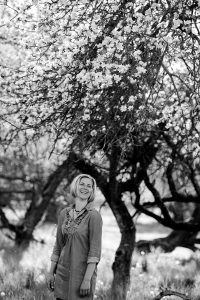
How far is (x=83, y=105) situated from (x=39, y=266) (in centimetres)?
407

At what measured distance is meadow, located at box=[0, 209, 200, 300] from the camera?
21.9ft

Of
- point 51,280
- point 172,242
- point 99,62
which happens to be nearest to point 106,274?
point 172,242

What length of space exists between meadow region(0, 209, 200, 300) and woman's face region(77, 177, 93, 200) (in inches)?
83.3

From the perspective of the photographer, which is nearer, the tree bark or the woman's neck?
the woman's neck

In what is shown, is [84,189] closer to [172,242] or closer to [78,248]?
[78,248]

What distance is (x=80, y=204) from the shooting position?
14.0 feet

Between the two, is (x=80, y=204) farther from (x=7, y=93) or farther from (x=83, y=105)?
(x=7, y=93)

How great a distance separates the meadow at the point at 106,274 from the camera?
6672 millimetres

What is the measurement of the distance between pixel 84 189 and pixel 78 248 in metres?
0.48

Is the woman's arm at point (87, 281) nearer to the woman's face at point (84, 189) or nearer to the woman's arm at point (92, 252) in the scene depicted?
the woman's arm at point (92, 252)

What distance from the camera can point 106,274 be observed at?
812 cm

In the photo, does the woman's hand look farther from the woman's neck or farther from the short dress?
the woman's neck

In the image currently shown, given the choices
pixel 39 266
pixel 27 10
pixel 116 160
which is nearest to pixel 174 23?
pixel 27 10

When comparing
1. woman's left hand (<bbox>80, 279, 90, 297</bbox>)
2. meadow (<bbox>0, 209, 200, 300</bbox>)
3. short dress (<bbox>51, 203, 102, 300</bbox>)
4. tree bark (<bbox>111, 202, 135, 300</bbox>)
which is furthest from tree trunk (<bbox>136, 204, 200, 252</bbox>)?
woman's left hand (<bbox>80, 279, 90, 297</bbox>)
